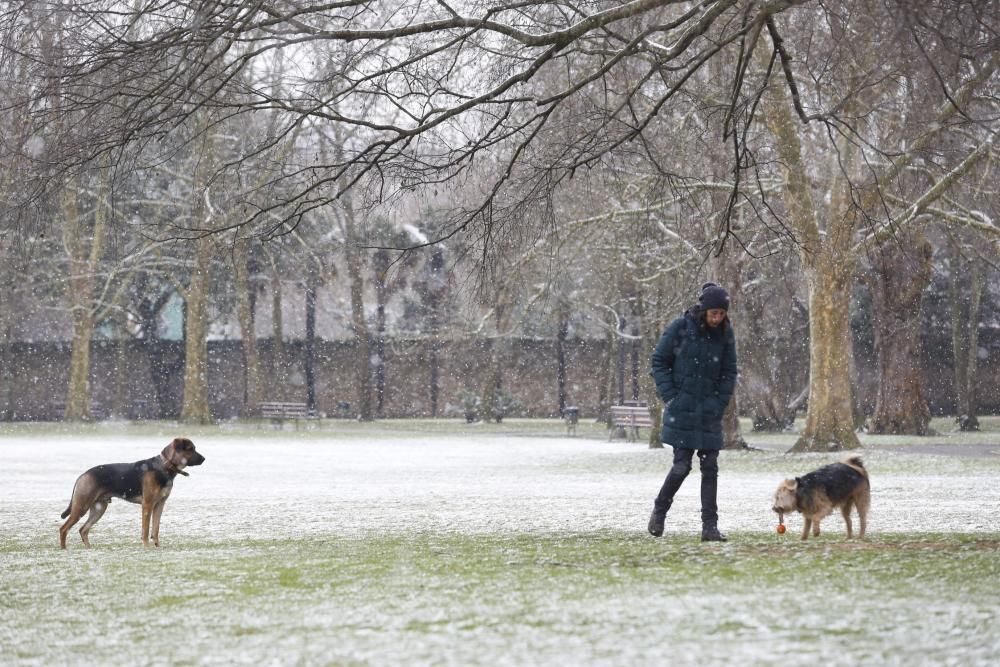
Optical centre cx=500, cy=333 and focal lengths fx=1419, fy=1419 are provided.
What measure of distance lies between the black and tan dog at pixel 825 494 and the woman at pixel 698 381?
0.69 m

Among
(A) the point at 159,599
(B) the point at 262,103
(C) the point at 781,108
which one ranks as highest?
(C) the point at 781,108

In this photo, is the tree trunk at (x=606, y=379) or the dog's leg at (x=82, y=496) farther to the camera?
the tree trunk at (x=606, y=379)

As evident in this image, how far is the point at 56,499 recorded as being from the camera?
1748cm

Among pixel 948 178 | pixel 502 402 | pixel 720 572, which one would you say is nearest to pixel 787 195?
pixel 948 178

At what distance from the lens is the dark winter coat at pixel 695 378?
10.4 meters

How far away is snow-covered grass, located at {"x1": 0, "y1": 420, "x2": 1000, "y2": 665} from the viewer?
21.3 ft

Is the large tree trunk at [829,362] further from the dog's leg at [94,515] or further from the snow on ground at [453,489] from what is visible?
the dog's leg at [94,515]

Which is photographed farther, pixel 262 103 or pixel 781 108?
pixel 781 108

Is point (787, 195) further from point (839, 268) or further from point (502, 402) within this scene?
point (502, 402)

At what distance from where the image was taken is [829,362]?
26516mm

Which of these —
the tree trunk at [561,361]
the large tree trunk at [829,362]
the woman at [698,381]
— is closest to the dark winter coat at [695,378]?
the woman at [698,381]

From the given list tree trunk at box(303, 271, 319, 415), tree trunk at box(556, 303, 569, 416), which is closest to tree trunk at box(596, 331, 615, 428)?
tree trunk at box(556, 303, 569, 416)

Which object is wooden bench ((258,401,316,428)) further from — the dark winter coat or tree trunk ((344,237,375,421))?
the dark winter coat

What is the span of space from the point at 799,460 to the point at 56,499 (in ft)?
41.7
